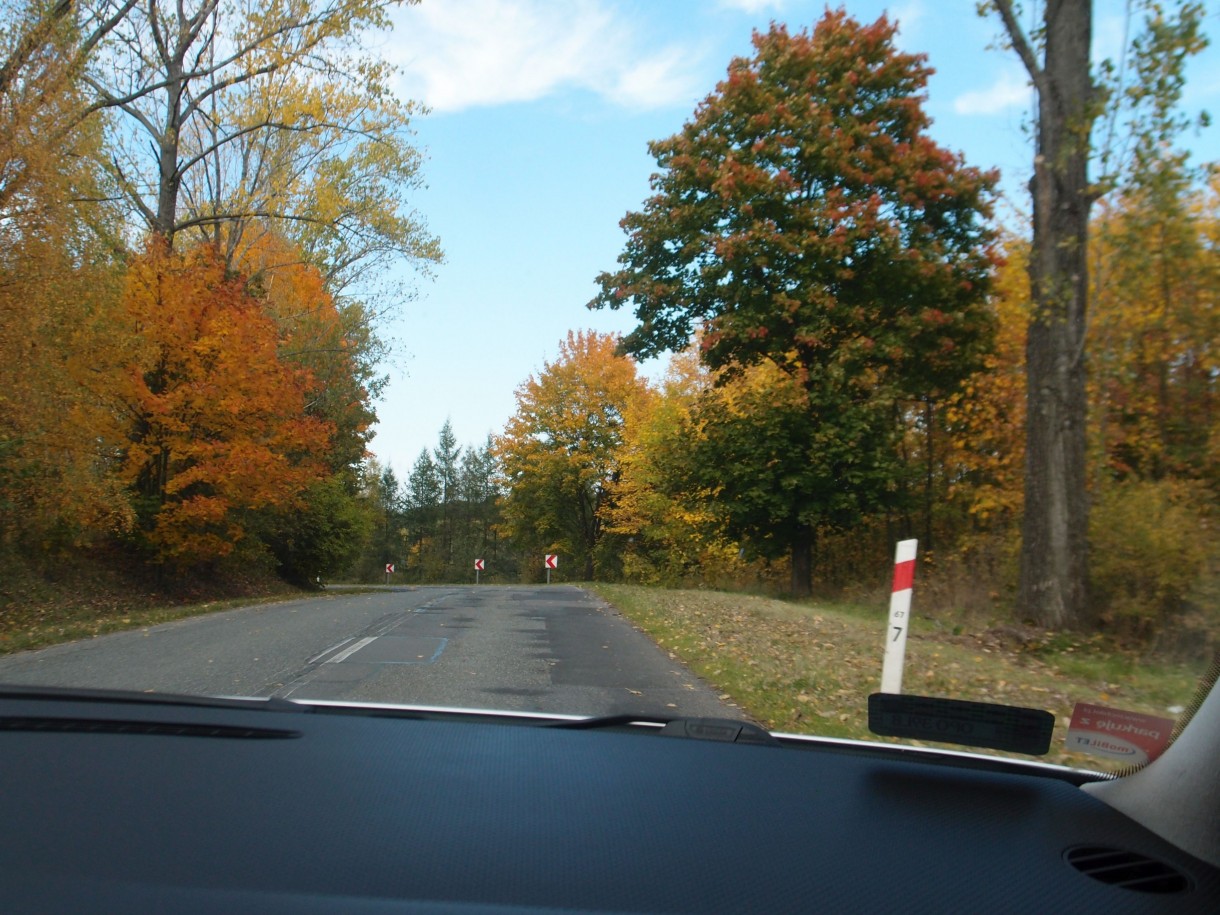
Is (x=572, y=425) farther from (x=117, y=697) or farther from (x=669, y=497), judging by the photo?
(x=117, y=697)

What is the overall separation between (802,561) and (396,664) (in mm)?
15988

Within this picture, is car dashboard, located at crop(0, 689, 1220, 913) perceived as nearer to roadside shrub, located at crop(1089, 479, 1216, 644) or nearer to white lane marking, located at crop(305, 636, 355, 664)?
white lane marking, located at crop(305, 636, 355, 664)

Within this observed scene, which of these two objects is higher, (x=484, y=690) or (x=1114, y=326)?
(x=1114, y=326)

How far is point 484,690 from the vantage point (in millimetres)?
8492

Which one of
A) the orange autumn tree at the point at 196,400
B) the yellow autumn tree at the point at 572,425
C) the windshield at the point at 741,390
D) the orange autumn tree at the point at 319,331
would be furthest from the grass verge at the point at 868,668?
the yellow autumn tree at the point at 572,425

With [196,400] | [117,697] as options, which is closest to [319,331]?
[196,400]

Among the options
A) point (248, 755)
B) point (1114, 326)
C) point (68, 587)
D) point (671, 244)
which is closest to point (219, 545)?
point (68, 587)

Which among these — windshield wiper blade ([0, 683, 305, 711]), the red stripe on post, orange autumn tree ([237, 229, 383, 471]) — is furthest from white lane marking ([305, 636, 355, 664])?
orange autumn tree ([237, 229, 383, 471])

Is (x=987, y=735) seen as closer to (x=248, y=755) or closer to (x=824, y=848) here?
(x=824, y=848)

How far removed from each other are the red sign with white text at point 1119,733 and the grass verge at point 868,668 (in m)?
2.77

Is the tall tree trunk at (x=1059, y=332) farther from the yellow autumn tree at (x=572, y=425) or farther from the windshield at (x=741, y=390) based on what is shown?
the yellow autumn tree at (x=572, y=425)

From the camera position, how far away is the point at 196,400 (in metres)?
22.7

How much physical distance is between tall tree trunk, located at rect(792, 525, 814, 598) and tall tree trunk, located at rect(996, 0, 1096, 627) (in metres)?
10.8

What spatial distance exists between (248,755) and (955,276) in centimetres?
2175
